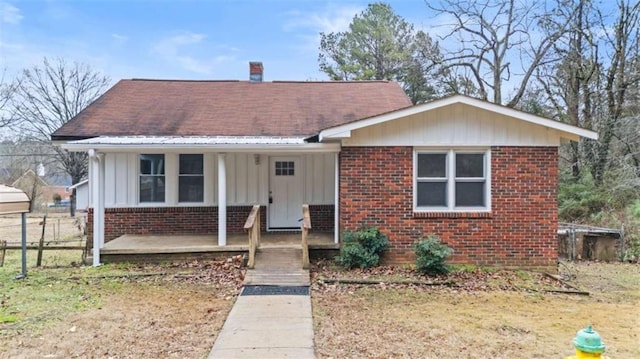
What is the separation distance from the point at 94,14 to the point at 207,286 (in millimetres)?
6007

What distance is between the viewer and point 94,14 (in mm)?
8547

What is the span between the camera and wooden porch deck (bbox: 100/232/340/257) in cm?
893

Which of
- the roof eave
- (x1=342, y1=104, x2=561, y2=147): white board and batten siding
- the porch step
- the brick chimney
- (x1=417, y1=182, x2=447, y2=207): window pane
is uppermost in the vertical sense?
the brick chimney

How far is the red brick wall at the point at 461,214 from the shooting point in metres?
8.49

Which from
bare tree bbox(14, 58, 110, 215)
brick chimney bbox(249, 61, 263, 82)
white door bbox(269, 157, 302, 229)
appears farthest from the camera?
bare tree bbox(14, 58, 110, 215)

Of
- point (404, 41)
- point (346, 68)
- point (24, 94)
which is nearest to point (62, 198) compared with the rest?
point (24, 94)

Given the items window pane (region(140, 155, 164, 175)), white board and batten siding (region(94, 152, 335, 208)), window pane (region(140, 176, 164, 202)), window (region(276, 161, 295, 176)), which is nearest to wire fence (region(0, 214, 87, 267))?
white board and batten siding (region(94, 152, 335, 208))

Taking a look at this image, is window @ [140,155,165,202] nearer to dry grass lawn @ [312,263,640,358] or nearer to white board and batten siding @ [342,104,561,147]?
white board and batten siding @ [342,104,561,147]

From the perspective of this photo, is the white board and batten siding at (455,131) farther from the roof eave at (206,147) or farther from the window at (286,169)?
the window at (286,169)

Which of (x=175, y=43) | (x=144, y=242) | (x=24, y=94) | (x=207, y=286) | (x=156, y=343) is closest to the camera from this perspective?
(x=156, y=343)

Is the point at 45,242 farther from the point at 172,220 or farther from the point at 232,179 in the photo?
the point at 232,179

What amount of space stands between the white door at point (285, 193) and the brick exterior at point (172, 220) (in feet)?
1.07

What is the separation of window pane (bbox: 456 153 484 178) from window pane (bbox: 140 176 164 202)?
7.36 m

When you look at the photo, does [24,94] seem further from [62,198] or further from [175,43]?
[175,43]
